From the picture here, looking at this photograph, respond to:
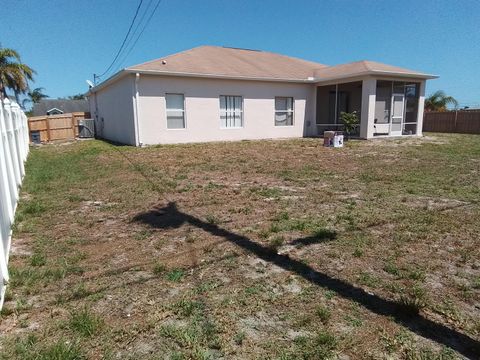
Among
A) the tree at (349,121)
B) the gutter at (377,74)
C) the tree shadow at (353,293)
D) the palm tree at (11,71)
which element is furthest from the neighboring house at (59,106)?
the tree shadow at (353,293)

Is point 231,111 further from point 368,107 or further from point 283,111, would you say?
point 368,107

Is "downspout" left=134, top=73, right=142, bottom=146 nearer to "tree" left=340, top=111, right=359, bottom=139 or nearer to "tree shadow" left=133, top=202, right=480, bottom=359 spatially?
"tree" left=340, top=111, right=359, bottom=139

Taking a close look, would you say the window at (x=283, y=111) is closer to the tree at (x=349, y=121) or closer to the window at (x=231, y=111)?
the window at (x=231, y=111)

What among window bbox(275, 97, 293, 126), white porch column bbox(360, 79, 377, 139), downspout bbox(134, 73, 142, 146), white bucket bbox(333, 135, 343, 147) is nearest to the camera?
white bucket bbox(333, 135, 343, 147)

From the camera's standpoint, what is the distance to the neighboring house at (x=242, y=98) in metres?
14.6

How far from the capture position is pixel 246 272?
3.27 meters

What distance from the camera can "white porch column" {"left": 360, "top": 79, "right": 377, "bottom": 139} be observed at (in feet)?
52.0

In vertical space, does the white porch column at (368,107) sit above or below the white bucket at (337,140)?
above

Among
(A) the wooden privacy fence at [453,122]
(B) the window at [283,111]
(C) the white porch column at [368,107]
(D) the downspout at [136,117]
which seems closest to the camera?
(D) the downspout at [136,117]

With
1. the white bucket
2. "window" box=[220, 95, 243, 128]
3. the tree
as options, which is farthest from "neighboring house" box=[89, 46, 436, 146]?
the white bucket

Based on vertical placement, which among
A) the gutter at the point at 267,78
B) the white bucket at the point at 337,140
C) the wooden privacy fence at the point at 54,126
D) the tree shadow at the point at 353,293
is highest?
the gutter at the point at 267,78

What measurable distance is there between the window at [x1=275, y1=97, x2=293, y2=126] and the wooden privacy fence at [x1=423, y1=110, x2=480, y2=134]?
12.7 m

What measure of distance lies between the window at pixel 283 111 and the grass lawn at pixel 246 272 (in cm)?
1137

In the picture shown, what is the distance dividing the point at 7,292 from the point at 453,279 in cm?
390
